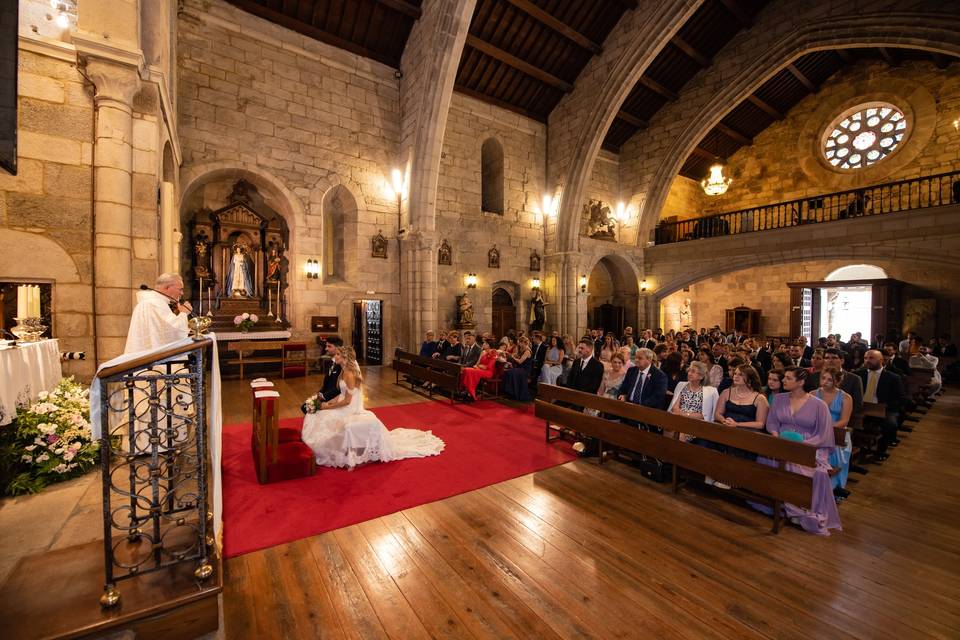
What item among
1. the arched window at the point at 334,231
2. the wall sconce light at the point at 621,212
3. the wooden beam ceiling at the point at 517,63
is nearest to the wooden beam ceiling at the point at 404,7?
the wooden beam ceiling at the point at 517,63

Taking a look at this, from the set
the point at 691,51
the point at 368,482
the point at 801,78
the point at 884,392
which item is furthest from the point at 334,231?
the point at 801,78

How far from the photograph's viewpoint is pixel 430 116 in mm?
9680

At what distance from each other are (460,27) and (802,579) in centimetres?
1011

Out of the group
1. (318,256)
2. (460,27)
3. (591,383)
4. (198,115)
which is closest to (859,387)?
(591,383)

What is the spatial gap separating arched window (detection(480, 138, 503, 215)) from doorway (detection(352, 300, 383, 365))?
15.9 ft

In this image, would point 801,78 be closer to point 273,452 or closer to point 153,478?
point 273,452

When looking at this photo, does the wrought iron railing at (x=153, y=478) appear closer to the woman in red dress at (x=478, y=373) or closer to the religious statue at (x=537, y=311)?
the woman in red dress at (x=478, y=373)

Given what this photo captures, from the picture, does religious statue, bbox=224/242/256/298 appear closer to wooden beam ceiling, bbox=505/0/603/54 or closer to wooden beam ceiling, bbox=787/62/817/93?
wooden beam ceiling, bbox=505/0/603/54

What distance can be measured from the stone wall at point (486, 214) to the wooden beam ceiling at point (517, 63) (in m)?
1.28

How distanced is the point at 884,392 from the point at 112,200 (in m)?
8.70

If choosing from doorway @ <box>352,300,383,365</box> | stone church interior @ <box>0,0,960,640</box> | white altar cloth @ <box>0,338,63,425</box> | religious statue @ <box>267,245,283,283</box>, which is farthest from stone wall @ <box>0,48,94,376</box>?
doorway @ <box>352,300,383,365</box>

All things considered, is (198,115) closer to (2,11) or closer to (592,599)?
(2,11)

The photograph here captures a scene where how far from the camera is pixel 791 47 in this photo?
11.0 meters

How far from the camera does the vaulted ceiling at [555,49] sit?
967 cm
